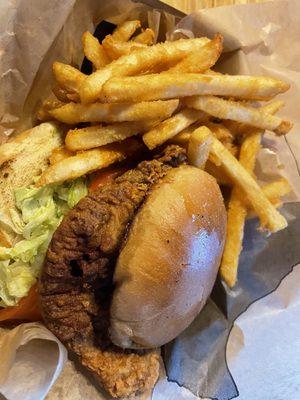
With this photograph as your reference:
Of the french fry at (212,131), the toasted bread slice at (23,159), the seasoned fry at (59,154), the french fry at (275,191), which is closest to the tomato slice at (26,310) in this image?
the toasted bread slice at (23,159)

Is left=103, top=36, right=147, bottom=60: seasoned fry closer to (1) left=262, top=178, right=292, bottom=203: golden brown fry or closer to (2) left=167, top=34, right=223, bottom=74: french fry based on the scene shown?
(2) left=167, top=34, right=223, bottom=74: french fry

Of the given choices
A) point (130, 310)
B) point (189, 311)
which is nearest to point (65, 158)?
point (130, 310)

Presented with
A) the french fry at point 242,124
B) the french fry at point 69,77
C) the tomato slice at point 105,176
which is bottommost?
the french fry at point 242,124

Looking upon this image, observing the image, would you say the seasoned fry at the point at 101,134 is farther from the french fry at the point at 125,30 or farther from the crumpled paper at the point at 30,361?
the crumpled paper at the point at 30,361

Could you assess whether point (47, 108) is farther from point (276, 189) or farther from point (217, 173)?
point (276, 189)

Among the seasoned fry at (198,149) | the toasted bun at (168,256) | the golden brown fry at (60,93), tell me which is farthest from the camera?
the golden brown fry at (60,93)

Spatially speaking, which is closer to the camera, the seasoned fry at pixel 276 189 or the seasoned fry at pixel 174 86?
the seasoned fry at pixel 174 86
